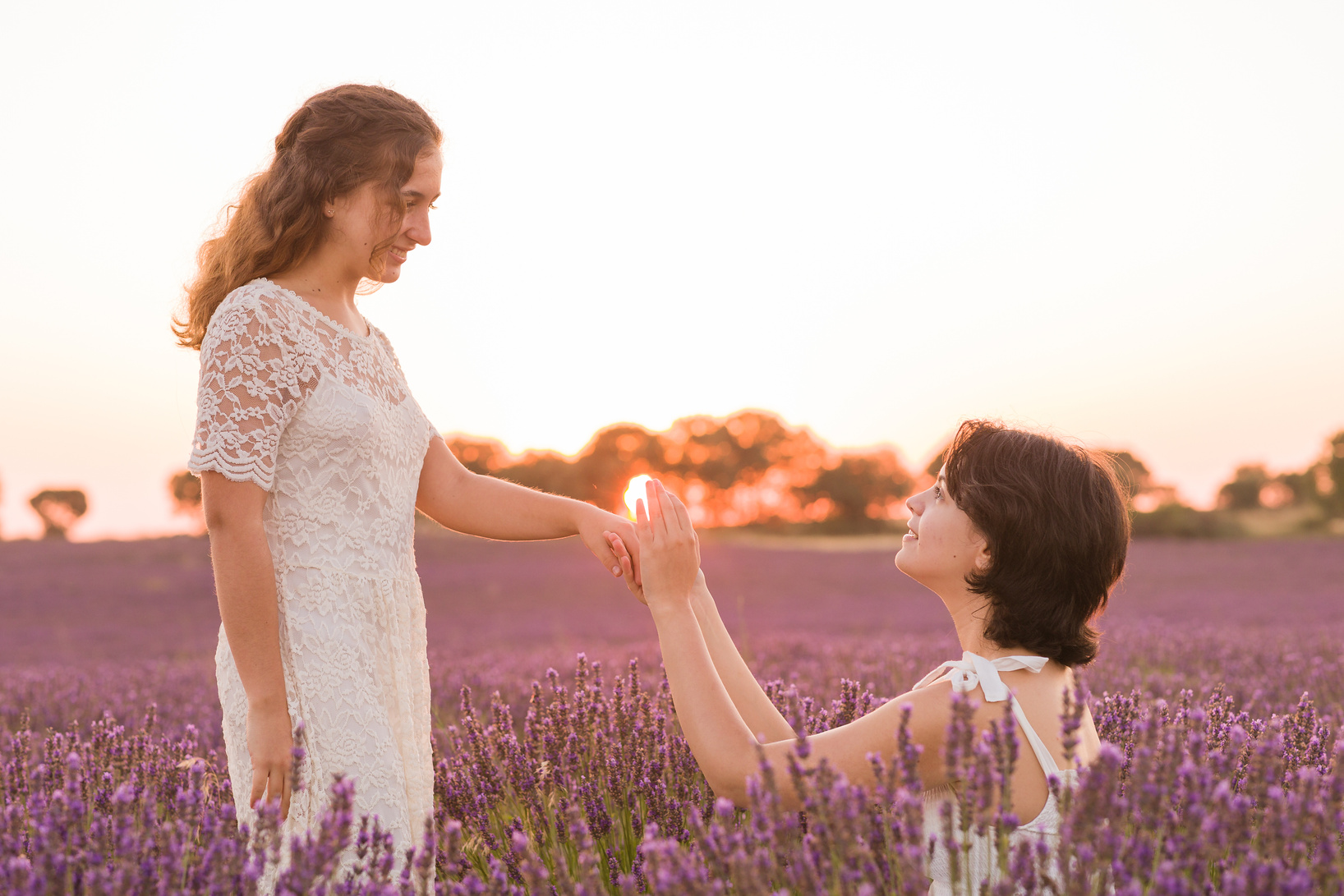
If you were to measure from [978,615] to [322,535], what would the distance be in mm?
1457

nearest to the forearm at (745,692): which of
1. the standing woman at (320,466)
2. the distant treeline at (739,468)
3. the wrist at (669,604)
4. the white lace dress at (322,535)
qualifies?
the wrist at (669,604)

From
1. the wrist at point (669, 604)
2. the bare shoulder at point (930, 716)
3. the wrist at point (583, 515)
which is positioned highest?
the wrist at point (583, 515)

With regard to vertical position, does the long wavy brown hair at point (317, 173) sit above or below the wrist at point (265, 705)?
above

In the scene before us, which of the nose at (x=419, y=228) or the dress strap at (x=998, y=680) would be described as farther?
the nose at (x=419, y=228)

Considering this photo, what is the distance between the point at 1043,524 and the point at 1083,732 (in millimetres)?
434

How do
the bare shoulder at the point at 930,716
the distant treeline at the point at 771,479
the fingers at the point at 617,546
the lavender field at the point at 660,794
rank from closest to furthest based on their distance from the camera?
the lavender field at the point at 660,794 → the bare shoulder at the point at 930,716 → the fingers at the point at 617,546 → the distant treeline at the point at 771,479

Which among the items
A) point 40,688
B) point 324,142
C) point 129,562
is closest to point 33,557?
point 129,562

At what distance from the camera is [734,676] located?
7.09 feet

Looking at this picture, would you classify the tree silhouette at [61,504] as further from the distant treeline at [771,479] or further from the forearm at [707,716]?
the forearm at [707,716]

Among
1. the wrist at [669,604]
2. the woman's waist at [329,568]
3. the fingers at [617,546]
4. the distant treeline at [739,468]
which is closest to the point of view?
the wrist at [669,604]

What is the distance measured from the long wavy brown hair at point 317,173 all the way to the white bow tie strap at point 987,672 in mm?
1578

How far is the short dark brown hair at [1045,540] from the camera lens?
1971mm

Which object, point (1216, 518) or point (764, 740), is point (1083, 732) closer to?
point (764, 740)

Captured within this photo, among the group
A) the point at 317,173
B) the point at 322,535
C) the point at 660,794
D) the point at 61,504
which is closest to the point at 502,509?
the point at 322,535
